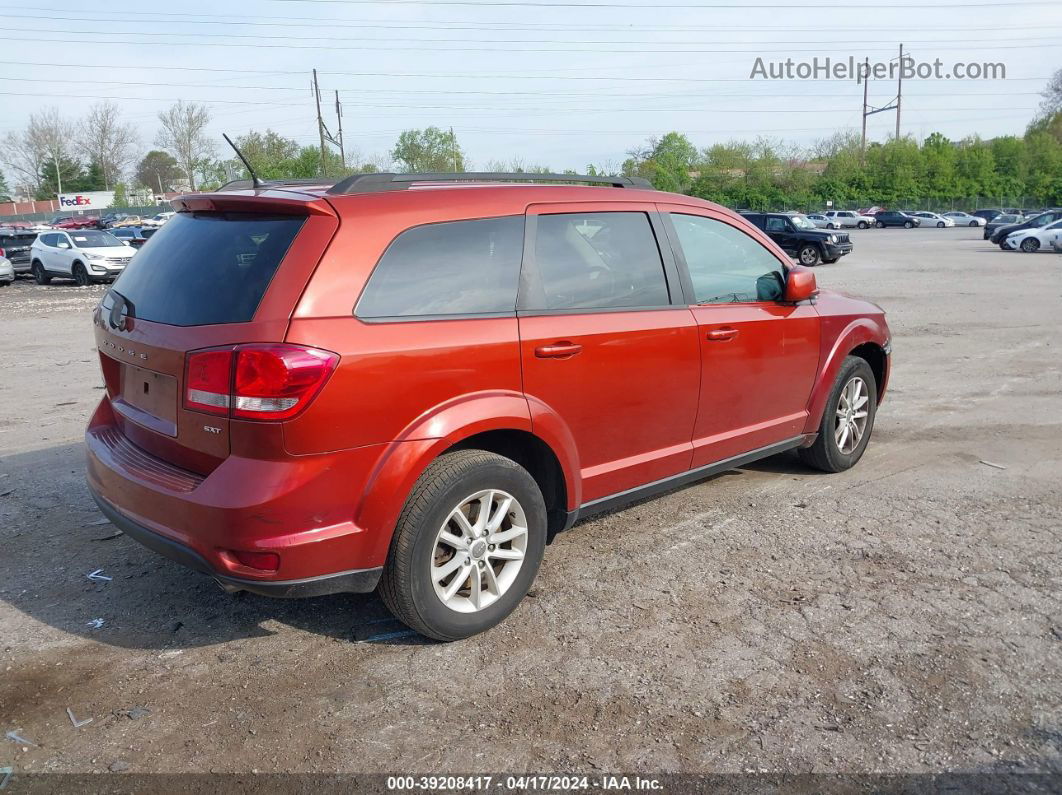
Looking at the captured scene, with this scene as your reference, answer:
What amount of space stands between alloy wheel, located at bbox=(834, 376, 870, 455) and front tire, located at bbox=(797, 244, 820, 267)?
22716 mm

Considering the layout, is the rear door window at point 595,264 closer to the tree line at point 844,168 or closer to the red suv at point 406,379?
the red suv at point 406,379

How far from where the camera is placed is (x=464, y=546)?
3.48 m

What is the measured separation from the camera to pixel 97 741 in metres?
2.91

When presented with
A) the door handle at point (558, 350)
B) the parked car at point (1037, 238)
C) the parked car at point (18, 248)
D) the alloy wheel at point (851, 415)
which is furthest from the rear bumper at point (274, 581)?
the parked car at point (1037, 238)

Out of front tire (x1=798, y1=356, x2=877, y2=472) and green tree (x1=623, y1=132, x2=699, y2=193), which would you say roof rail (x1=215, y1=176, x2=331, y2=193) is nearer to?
front tire (x1=798, y1=356, x2=877, y2=472)

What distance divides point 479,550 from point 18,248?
28855 mm

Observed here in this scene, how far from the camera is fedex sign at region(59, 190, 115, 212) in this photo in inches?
3610

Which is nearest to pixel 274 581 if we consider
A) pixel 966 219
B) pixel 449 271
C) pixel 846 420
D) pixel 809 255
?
pixel 449 271

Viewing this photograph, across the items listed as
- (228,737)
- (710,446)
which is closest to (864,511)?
(710,446)

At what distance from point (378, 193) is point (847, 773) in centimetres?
268

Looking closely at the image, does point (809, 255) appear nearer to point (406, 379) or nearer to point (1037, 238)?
point (1037, 238)

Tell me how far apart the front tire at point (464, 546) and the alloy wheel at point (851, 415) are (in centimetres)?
270

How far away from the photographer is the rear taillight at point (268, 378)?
2939mm

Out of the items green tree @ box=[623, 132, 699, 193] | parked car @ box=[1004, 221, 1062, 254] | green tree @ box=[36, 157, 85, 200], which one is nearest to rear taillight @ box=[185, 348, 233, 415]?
parked car @ box=[1004, 221, 1062, 254]
